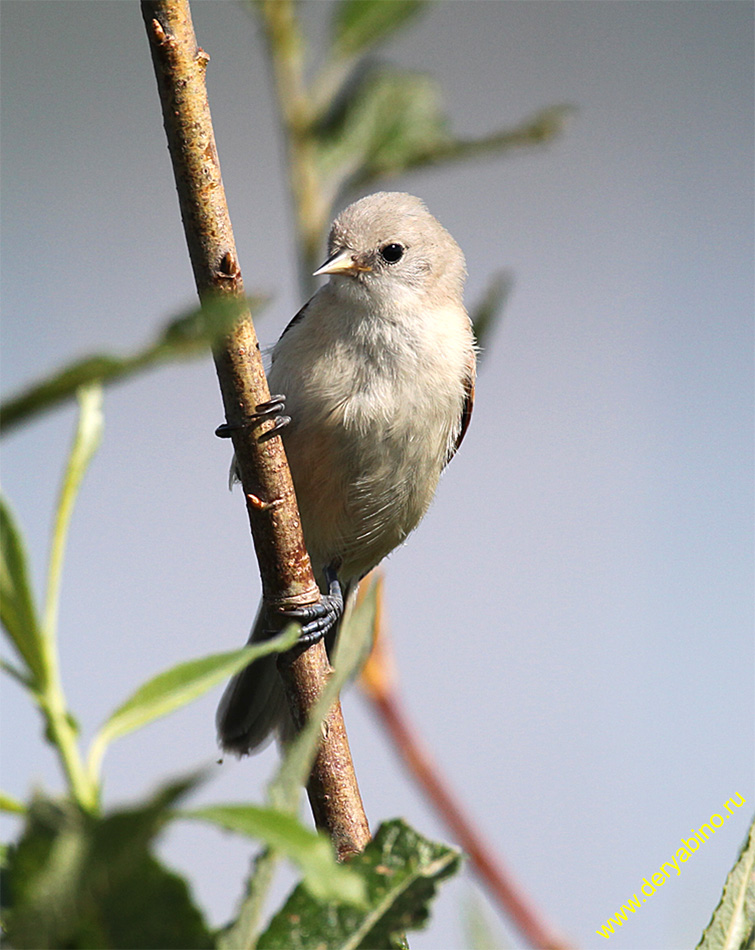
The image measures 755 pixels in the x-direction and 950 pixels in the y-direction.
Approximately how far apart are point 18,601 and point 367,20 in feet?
2.95

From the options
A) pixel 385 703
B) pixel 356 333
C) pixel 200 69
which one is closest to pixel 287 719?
pixel 356 333

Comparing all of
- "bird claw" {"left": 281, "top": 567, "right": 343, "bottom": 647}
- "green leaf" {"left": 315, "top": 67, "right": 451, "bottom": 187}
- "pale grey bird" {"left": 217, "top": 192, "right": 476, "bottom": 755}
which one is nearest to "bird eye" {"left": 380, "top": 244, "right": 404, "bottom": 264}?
"pale grey bird" {"left": 217, "top": 192, "right": 476, "bottom": 755}

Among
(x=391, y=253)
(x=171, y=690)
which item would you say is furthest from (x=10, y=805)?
(x=391, y=253)

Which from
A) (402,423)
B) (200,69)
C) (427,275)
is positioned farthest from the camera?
(427,275)

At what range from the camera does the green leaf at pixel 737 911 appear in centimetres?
55

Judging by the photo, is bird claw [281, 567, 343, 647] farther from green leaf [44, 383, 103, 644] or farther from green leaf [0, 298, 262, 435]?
green leaf [0, 298, 262, 435]

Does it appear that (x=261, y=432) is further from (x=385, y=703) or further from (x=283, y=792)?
(x=283, y=792)

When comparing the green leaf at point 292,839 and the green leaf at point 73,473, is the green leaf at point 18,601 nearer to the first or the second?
the green leaf at point 73,473

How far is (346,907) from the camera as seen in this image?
48cm

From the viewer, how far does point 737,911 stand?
1.82ft

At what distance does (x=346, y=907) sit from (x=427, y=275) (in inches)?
95.8

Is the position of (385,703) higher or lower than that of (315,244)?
lower

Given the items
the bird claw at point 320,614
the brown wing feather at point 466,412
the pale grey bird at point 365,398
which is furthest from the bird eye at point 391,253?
the bird claw at point 320,614

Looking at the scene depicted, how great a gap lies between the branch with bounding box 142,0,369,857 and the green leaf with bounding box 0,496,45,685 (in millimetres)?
248
